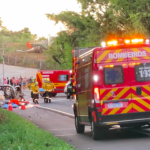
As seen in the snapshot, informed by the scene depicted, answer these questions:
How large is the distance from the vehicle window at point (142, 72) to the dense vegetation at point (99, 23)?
24292 millimetres

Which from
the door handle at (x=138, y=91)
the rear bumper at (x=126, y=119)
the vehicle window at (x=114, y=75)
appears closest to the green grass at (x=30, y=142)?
the rear bumper at (x=126, y=119)

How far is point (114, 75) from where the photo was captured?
10281 millimetres

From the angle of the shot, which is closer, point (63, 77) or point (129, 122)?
point (129, 122)

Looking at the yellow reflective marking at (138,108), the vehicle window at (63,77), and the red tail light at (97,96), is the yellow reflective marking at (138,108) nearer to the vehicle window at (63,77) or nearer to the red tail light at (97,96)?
the red tail light at (97,96)

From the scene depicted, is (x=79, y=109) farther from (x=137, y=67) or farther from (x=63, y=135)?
(x=137, y=67)

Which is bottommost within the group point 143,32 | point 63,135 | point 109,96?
point 63,135

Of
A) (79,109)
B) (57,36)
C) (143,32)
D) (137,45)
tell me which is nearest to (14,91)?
(143,32)

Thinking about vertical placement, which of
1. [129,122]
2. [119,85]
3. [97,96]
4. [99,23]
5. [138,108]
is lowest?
[129,122]

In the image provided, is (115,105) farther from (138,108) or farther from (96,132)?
(96,132)

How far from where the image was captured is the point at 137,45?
1053 cm

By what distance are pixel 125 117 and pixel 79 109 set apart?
2.32 meters

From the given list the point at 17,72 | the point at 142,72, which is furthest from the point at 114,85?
the point at 17,72

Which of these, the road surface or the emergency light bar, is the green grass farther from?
the road surface

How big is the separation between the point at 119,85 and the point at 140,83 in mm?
511
